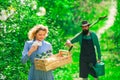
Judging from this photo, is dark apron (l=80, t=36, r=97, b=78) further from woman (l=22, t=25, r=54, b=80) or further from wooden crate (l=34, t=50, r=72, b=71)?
woman (l=22, t=25, r=54, b=80)

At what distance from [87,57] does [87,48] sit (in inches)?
9.7

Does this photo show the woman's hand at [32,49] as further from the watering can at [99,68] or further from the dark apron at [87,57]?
the watering can at [99,68]

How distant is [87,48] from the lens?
12.1 metres

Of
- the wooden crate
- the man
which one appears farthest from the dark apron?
the wooden crate

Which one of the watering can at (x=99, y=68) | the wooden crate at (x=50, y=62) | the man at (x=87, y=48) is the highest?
the wooden crate at (x=50, y=62)

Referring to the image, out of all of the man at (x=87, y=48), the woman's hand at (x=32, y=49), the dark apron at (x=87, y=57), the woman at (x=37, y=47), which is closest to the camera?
the woman's hand at (x=32, y=49)

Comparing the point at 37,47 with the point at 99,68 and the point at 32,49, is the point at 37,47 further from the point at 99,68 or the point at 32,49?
the point at 99,68

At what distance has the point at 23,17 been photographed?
444 inches

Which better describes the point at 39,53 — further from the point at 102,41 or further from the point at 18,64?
the point at 102,41

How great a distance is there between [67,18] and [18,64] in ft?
41.7

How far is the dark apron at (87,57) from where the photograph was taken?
472 inches

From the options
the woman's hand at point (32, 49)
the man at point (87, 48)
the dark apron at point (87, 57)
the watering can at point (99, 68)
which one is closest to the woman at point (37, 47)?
the woman's hand at point (32, 49)

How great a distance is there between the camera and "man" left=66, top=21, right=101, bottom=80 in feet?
38.7

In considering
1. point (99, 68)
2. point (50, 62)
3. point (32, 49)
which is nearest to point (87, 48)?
point (99, 68)
